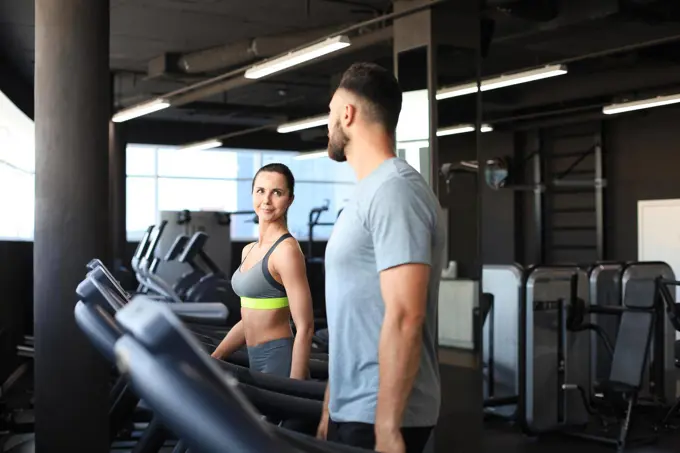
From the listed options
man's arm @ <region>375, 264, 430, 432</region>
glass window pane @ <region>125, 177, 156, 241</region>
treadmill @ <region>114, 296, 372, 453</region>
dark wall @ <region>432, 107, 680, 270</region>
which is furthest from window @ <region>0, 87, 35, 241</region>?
treadmill @ <region>114, 296, 372, 453</region>

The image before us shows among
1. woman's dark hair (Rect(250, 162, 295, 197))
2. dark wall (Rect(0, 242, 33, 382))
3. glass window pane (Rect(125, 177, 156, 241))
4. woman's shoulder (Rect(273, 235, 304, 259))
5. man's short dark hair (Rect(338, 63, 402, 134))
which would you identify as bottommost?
dark wall (Rect(0, 242, 33, 382))

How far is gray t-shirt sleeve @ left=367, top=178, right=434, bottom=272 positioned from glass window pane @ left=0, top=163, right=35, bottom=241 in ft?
14.4

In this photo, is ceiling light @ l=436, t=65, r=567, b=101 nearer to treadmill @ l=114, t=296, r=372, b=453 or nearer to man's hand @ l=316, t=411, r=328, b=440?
man's hand @ l=316, t=411, r=328, b=440

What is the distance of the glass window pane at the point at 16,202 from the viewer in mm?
6609

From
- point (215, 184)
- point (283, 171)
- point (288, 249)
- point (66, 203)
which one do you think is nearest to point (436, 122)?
point (66, 203)

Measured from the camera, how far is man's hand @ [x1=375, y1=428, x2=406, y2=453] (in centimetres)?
171

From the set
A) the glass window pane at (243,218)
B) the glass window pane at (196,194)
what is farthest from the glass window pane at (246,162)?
the glass window pane at (196,194)

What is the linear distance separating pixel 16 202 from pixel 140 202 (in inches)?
250

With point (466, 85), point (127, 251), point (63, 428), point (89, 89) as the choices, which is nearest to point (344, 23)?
point (466, 85)

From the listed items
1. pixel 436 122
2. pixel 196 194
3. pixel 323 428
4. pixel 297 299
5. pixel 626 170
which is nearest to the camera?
pixel 323 428

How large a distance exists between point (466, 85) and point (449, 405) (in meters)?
2.51

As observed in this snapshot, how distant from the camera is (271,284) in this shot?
313cm

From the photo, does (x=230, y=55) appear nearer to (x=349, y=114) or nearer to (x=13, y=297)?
(x=13, y=297)

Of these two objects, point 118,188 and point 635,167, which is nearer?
point 635,167
